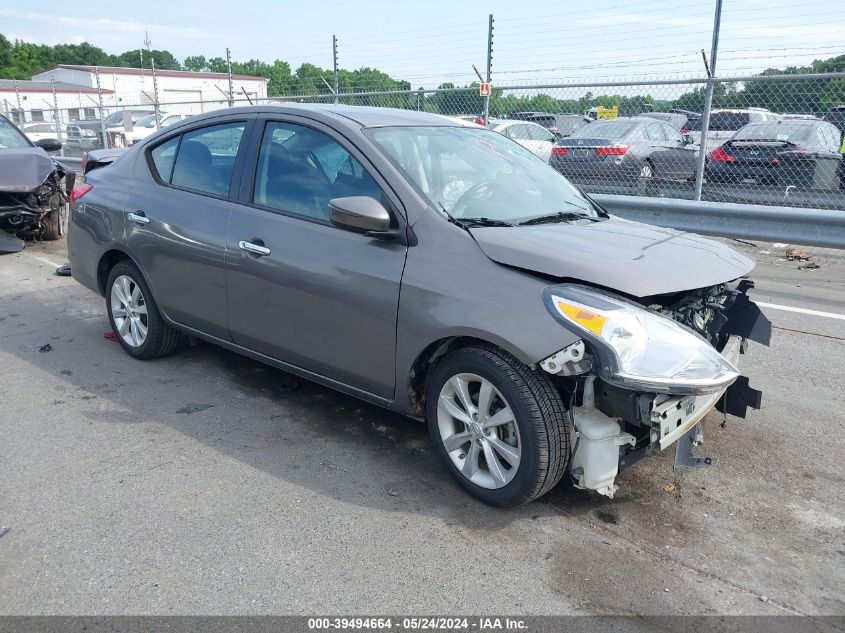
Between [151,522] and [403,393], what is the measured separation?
1.24 metres

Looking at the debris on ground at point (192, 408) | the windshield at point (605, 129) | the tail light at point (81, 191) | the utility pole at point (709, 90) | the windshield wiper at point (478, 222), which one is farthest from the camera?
the windshield at point (605, 129)

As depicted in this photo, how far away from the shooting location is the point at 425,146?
156 inches

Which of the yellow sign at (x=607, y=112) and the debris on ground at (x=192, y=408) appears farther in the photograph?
the yellow sign at (x=607, y=112)

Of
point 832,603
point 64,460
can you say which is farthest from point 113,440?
point 832,603

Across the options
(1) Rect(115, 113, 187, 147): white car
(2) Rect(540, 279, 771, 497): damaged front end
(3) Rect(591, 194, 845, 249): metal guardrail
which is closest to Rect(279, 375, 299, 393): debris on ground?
(2) Rect(540, 279, 771, 497): damaged front end

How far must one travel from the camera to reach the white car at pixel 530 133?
39.1 feet

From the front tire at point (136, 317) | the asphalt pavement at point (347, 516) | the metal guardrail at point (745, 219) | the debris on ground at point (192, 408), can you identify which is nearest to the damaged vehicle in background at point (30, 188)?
the front tire at point (136, 317)

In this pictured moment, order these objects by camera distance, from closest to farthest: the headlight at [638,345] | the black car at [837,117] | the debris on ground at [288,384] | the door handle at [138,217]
→ 1. the headlight at [638,345]
2. the debris on ground at [288,384]
3. the door handle at [138,217]
4. the black car at [837,117]

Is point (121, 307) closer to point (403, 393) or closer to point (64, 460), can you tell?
point (64, 460)

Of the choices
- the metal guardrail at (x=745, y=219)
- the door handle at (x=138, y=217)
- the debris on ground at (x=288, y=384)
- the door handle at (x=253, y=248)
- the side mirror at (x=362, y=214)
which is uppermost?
the side mirror at (x=362, y=214)

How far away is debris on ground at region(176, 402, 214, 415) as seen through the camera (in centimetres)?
431

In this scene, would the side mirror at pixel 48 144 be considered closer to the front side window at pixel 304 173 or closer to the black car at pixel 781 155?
the front side window at pixel 304 173

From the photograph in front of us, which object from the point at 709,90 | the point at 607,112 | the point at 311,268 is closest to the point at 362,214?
the point at 311,268

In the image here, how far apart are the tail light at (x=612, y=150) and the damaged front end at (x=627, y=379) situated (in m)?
8.41
